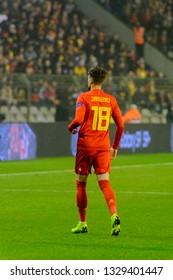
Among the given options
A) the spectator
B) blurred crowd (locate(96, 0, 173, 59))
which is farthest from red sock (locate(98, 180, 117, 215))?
blurred crowd (locate(96, 0, 173, 59))

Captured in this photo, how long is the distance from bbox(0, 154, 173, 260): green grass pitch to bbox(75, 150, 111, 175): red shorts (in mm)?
845

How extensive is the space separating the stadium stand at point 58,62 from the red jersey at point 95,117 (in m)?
15.3

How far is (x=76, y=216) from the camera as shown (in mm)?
14625

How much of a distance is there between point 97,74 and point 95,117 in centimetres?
55

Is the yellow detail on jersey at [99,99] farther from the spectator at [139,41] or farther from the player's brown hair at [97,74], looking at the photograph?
the spectator at [139,41]

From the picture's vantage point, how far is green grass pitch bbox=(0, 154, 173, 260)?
1090 cm

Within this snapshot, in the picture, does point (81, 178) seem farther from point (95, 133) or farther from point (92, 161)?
point (95, 133)

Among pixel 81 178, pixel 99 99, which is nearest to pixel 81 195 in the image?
pixel 81 178

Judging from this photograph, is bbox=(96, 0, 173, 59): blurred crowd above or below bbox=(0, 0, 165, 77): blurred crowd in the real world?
above

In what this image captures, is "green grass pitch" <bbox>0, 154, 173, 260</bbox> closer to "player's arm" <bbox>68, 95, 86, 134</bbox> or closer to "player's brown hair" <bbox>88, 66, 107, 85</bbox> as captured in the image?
"player's arm" <bbox>68, 95, 86, 134</bbox>

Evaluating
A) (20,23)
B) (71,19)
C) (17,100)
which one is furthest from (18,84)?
(71,19)

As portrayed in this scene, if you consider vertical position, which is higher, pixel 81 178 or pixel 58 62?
pixel 58 62

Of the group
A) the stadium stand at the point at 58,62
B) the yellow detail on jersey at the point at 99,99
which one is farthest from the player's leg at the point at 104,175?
the stadium stand at the point at 58,62

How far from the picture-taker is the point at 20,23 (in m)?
36.8
